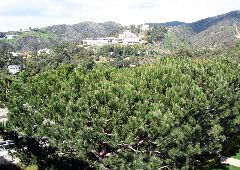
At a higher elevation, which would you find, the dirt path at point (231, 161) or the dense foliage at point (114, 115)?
the dense foliage at point (114, 115)

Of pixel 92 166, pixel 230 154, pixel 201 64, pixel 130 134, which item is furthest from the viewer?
pixel 230 154

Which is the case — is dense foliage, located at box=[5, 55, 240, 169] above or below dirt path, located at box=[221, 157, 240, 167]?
above

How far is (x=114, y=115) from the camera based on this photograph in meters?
28.0

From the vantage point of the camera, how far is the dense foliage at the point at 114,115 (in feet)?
90.7

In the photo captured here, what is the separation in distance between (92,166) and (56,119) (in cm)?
427

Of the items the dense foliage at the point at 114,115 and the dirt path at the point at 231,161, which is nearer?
the dense foliage at the point at 114,115

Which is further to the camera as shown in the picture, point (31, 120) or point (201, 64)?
point (201, 64)

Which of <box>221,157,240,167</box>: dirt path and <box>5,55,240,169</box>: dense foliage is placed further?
<box>221,157,240,167</box>: dirt path

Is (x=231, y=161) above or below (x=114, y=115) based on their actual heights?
below

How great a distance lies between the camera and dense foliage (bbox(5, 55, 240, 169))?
2766cm

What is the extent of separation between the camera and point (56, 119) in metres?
28.6

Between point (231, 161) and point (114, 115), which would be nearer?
point (114, 115)

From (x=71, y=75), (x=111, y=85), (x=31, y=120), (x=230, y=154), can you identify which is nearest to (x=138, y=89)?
(x=111, y=85)

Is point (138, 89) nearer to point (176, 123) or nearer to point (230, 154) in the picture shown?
point (176, 123)
